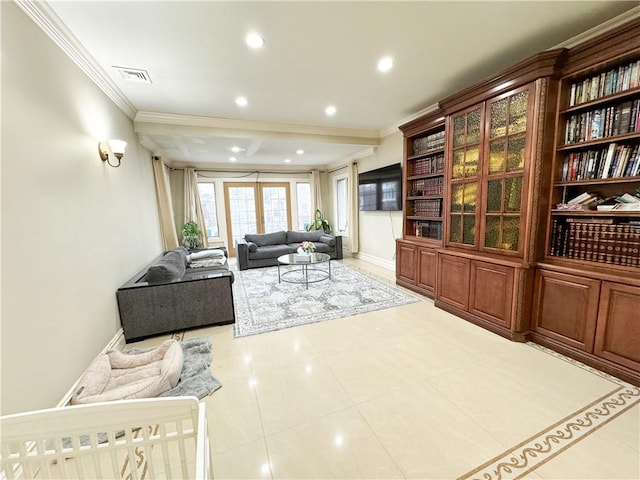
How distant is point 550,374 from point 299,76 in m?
3.48

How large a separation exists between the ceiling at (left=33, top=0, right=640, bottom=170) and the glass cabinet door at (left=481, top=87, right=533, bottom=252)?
0.53 metres

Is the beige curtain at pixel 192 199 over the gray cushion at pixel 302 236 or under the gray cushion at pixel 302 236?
over

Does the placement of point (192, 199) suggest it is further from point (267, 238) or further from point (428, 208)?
point (428, 208)

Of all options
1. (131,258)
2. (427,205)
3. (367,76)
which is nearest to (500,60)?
(367,76)

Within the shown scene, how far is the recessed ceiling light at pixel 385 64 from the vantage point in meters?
2.54

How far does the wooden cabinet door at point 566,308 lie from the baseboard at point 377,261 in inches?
112

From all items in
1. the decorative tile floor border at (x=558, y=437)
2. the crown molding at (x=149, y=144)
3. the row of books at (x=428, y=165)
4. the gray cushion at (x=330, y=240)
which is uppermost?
the crown molding at (x=149, y=144)

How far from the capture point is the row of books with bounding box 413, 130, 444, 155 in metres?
3.54

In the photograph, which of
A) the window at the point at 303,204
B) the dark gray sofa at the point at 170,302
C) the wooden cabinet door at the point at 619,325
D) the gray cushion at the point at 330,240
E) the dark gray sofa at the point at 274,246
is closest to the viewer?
the wooden cabinet door at the point at 619,325

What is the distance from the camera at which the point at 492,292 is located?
271 centimetres

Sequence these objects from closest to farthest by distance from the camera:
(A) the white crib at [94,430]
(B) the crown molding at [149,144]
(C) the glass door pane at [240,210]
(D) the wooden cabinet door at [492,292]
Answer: (A) the white crib at [94,430] → (D) the wooden cabinet door at [492,292] → (B) the crown molding at [149,144] → (C) the glass door pane at [240,210]

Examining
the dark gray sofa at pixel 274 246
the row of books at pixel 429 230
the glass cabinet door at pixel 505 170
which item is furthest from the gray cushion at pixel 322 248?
the glass cabinet door at pixel 505 170

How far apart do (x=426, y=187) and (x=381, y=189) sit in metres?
1.30

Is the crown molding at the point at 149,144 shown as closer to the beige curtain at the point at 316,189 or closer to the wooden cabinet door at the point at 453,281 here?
the beige curtain at the point at 316,189
